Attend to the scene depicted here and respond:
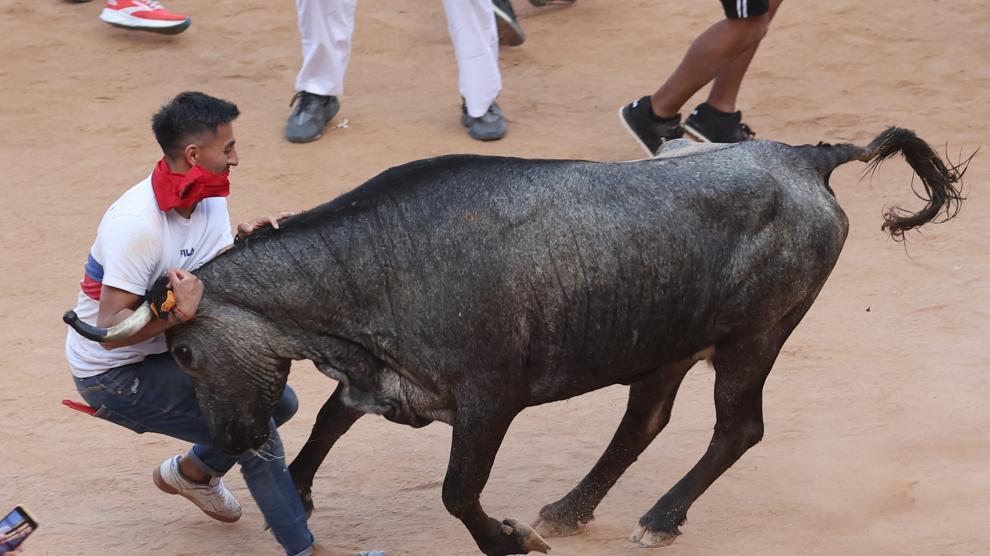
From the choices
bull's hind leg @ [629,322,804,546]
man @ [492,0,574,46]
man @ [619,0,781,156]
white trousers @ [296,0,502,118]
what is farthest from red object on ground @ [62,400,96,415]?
man @ [492,0,574,46]

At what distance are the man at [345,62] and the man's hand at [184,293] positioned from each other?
5111mm

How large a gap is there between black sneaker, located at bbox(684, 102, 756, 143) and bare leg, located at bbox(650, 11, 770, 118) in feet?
1.01

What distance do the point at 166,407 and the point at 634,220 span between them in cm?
188

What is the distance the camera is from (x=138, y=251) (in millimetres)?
4641

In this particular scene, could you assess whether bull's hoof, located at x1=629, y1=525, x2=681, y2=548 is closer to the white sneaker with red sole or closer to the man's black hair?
the man's black hair

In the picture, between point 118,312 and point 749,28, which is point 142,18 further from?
point 118,312

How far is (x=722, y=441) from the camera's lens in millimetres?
5672

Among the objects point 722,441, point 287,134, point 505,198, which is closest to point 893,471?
point 722,441

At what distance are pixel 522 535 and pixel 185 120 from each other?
80.2 inches

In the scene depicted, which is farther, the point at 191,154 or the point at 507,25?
the point at 507,25

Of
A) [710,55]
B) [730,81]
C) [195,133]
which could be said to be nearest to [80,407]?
[195,133]

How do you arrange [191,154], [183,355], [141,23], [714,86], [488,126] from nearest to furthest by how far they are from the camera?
[191,154] < [183,355] < [714,86] < [488,126] < [141,23]

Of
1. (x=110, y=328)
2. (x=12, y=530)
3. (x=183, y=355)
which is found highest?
(x=110, y=328)

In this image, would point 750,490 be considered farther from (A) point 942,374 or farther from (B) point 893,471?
(A) point 942,374
